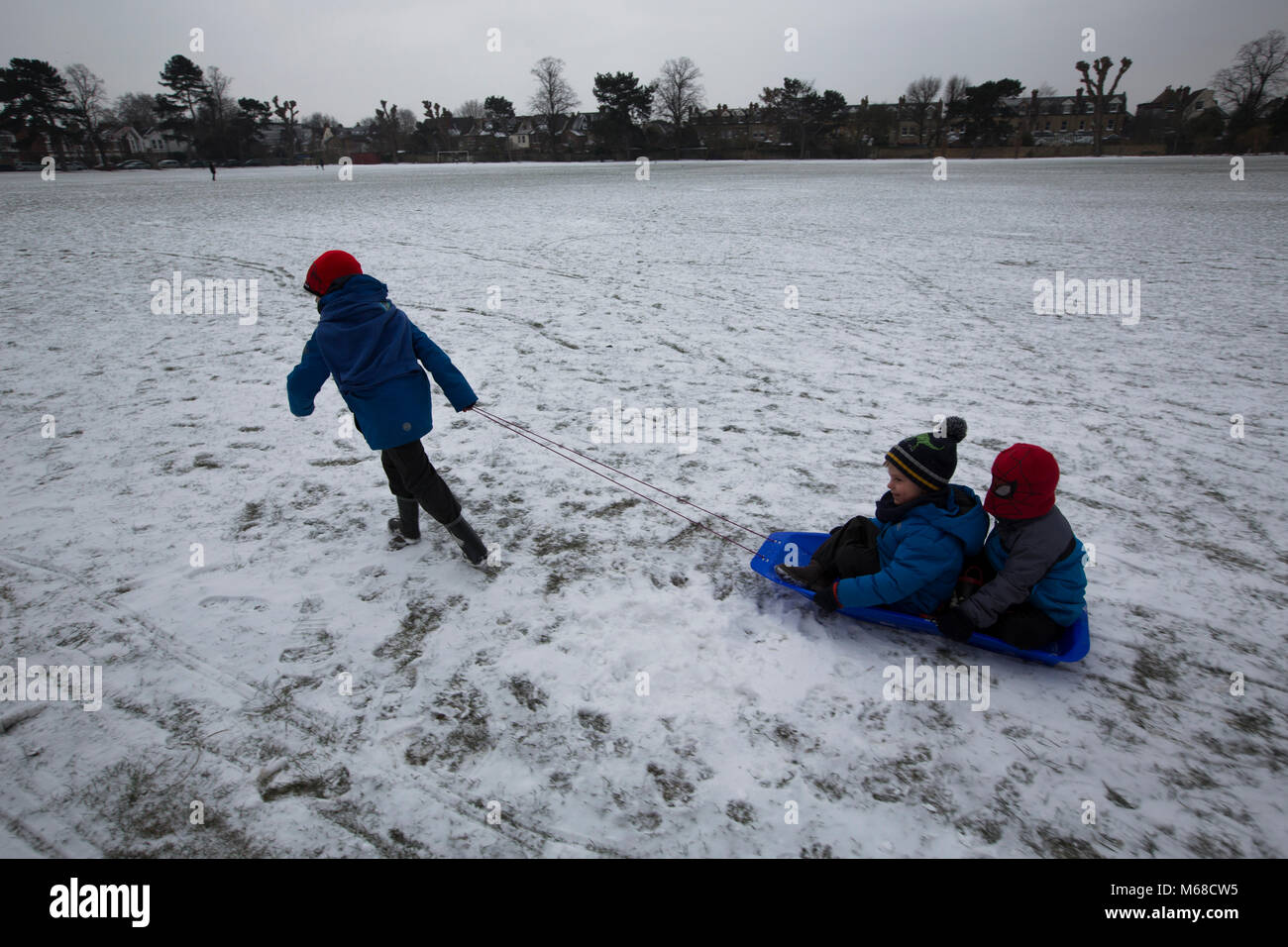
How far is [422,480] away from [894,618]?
2.53 metres

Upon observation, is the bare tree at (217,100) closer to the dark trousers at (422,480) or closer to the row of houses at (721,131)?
the row of houses at (721,131)

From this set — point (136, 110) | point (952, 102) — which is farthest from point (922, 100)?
point (136, 110)

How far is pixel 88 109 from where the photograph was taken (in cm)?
6053

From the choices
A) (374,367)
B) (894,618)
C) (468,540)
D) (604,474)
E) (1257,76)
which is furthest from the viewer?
(1257,76)

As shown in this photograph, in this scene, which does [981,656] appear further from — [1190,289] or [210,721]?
[1190,289]

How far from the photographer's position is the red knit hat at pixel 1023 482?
261cm

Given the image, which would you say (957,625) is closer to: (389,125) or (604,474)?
(604,474)

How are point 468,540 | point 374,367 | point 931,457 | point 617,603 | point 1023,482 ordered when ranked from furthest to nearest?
point 468,540 < point 617,603 < point 374,367 < point 931,457 < point 1023,482

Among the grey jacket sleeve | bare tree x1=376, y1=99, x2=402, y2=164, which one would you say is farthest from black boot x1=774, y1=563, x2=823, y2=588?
bare tree x1=376, y1=99, x2=402, y2=164

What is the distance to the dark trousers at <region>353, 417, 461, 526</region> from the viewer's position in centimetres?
330

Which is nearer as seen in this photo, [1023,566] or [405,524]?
[1023,566]

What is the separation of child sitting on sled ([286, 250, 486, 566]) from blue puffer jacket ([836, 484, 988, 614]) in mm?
2094

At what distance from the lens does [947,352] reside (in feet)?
22.4

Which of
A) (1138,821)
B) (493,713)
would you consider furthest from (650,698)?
(1138,821)
